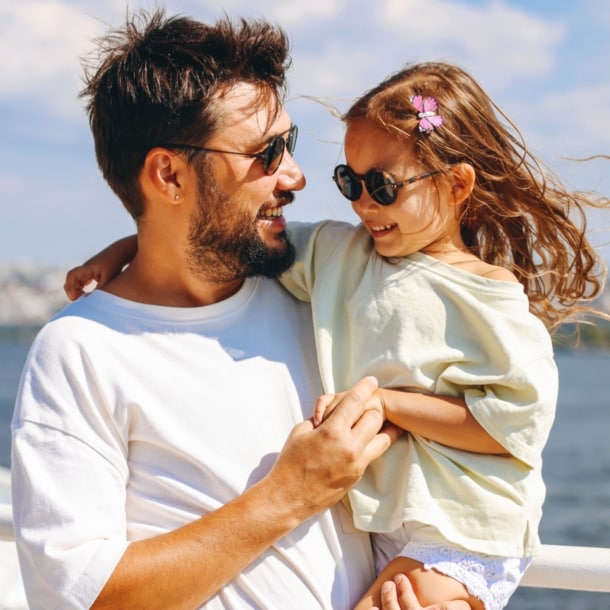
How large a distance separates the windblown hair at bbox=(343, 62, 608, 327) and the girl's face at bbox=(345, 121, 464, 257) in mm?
37

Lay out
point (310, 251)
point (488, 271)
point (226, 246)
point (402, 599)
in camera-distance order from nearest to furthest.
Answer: point (402, 599)
point (488, 271)
point (226, 246)
point (310, 251)

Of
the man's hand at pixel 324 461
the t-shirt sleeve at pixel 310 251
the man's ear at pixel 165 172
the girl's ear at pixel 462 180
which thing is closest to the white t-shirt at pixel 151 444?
the man's hand at pixel 324 461

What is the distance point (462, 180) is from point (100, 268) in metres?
0.98

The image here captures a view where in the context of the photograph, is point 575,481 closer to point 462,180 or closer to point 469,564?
point 462,180

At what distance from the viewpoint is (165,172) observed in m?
2.47

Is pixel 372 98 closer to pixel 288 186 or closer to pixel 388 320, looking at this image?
pixel 288 186

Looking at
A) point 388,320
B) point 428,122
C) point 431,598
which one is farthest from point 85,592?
point 428,122

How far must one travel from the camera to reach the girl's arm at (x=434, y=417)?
2.17 m

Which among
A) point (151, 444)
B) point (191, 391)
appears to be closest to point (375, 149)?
point (191, 391)

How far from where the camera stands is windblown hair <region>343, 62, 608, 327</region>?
2414 millimetres

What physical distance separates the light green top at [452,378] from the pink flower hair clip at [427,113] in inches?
12.7

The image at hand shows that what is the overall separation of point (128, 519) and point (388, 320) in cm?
77

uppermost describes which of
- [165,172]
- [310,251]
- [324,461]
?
[165,172]

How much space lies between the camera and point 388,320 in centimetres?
231
